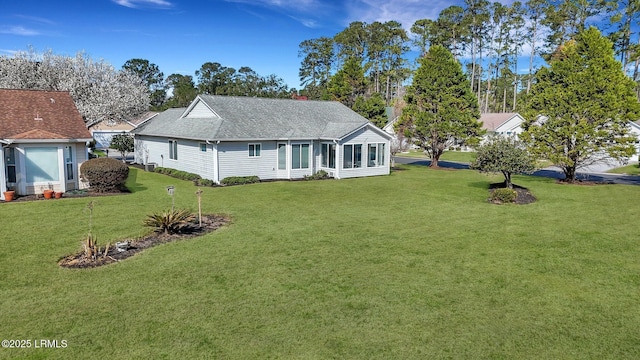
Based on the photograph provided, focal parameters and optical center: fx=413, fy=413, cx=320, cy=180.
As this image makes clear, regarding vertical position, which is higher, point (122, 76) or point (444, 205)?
point (122, 76)

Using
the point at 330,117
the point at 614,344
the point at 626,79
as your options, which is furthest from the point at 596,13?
the point at 614,344

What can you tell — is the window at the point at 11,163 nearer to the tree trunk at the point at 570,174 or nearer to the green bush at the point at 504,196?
the green bush at the point at 504,196

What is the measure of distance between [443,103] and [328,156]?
12.3 m

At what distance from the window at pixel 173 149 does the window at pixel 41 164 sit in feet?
31.3

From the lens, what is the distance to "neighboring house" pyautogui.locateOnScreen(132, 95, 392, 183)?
2523cm

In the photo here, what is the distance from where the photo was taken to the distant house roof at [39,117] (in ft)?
62.9

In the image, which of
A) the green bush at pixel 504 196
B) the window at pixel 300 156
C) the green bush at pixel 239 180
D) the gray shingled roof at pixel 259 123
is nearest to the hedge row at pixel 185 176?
the green bush at pixel 239 180

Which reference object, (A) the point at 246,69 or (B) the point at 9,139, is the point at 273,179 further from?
(A) the point at 246,69

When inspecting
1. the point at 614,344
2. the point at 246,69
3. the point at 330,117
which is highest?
the point at 246,69

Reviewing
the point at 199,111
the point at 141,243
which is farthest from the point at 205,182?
the point at 141,243

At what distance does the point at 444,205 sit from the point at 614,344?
39.2 feet

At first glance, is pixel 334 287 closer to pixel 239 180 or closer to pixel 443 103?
pixel 239 180

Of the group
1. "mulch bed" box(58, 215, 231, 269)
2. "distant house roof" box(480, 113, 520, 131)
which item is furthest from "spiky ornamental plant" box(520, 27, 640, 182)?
"distant house roof" box(480, 113, 520, 131)

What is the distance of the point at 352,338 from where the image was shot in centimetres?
725
